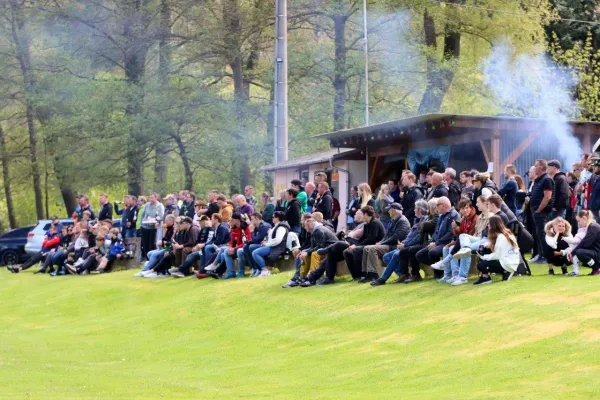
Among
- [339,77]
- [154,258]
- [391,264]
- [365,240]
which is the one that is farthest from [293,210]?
[339,77]

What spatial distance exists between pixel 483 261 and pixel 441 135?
414 inches

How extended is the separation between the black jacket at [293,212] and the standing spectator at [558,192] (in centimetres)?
691

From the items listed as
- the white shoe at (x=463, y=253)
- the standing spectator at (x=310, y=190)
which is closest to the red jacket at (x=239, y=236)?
the standing spectator at (x=310, y=190)

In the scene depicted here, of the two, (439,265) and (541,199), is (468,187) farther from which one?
(439,265)

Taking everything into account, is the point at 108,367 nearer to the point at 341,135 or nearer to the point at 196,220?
the point at 196,220

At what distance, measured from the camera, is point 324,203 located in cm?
2350

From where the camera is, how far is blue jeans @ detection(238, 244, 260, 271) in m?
24.1

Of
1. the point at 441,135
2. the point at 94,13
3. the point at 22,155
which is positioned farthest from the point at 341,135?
the point at 22,155

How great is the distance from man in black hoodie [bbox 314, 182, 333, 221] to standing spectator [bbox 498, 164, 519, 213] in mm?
4415

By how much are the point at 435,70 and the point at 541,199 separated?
2514 centimetres

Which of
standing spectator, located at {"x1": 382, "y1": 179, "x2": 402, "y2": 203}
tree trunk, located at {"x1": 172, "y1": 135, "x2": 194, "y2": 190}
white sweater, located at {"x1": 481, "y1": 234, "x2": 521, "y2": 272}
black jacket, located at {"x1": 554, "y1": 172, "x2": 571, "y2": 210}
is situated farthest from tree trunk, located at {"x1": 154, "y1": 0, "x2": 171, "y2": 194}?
white sweater, located at {"x1": 481, "y1": 234, "x2": 521, "y2": 272}

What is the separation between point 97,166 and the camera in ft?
146

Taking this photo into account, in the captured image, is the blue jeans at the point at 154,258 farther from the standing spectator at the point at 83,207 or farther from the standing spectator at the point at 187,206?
the standing spectator at the point at 83,207

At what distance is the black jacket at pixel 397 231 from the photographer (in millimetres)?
19750
